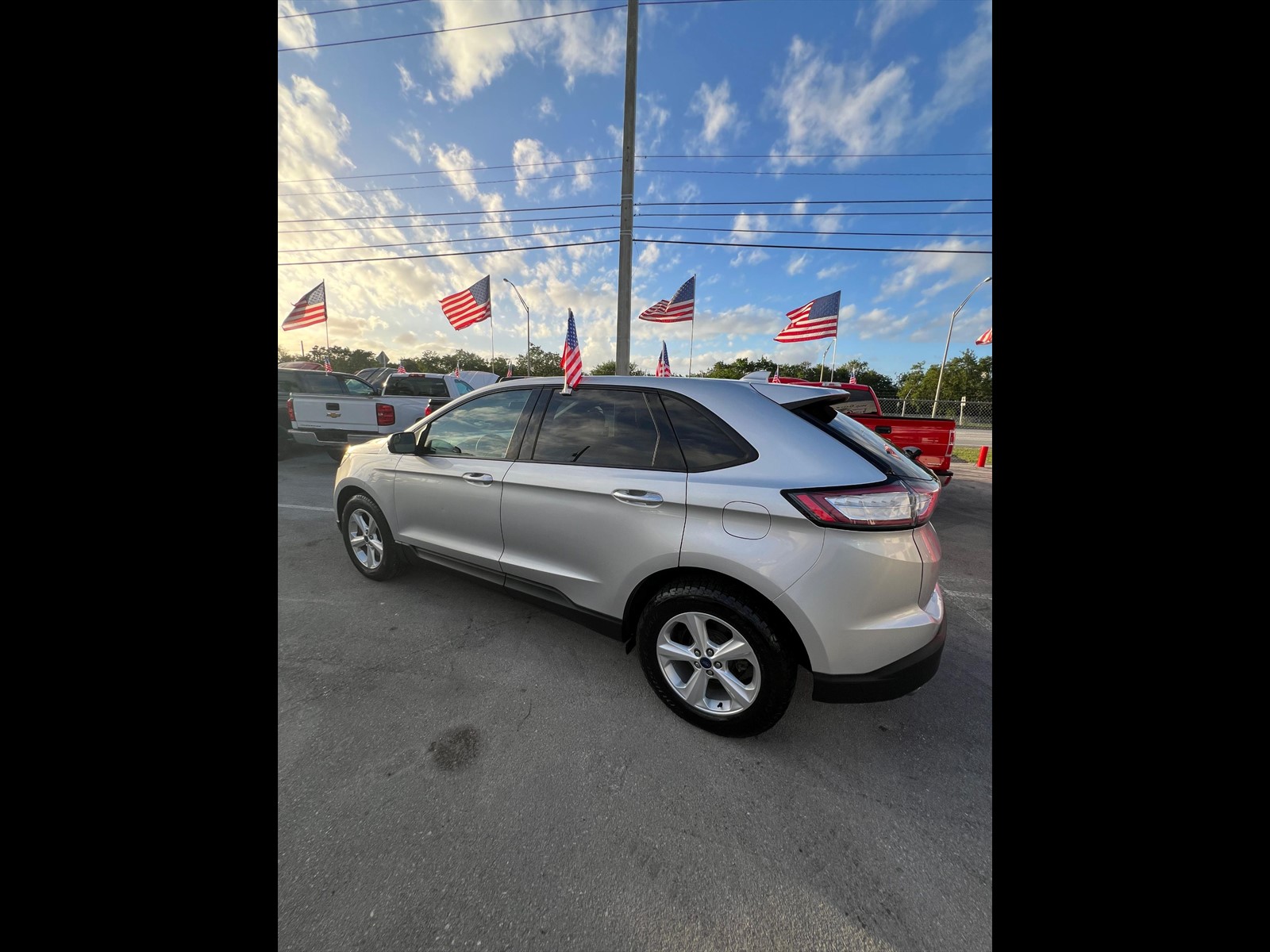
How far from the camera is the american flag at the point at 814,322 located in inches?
570

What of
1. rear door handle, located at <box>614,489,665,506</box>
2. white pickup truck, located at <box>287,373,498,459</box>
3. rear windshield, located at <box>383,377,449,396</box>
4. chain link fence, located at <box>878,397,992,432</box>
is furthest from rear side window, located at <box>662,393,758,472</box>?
chain link fence, located at <box>878,397,992,432</box>

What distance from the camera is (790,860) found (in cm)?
146

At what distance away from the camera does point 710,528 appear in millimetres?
1926

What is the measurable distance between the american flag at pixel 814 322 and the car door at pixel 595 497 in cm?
1389

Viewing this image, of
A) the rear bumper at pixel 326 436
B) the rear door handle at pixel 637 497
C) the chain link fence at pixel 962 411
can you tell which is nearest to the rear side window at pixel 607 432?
the rear door handle at pixel 637 497

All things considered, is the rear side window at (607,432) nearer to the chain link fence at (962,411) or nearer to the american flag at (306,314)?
the american flag at (306,314)

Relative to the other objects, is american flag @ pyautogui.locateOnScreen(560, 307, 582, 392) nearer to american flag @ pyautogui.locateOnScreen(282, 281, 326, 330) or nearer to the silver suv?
the silver suv

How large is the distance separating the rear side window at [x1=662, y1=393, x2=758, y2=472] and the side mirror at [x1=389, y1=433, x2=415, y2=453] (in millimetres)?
2025

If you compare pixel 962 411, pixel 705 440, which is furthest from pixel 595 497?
pixel 962 411
